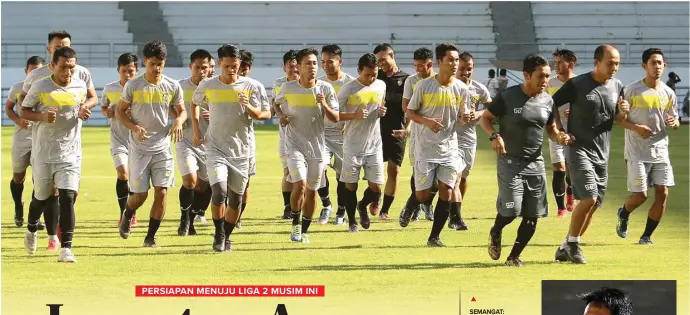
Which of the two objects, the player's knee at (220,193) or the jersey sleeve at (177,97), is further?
the jersey sleeve at (177,97)

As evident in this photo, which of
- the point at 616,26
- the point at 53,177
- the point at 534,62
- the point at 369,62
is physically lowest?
the point at 53,177

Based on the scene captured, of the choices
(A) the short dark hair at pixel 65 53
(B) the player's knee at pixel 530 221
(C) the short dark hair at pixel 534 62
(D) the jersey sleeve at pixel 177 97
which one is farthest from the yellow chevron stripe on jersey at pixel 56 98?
(B) the player's knee at pixel 530 221

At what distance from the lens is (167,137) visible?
13727mm

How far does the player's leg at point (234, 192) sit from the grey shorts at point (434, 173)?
181cm

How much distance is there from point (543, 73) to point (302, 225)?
3.49 m

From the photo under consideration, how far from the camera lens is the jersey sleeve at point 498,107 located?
11.9 m

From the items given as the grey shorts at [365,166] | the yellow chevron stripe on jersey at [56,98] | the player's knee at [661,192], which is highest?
the yellow chevron stripe on jersey at [56,98]

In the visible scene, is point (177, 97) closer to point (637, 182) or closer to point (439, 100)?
point (439, 100)

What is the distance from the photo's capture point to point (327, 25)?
167 feet

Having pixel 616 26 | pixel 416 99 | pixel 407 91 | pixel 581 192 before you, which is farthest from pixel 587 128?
pixel 616 26

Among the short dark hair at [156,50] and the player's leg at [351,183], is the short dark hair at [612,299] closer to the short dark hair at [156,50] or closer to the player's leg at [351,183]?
the short dark hair at [156,50]

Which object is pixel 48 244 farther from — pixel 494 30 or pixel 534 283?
pixel 494 30

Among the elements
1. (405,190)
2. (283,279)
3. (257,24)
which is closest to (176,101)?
(283,279)

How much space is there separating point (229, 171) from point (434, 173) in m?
2.13
